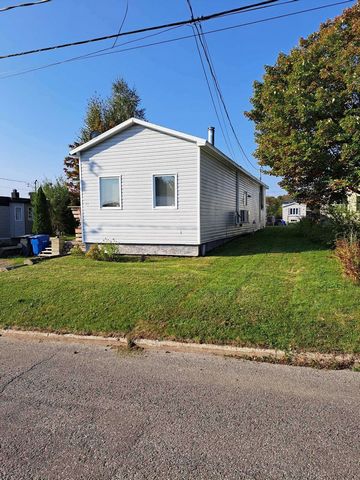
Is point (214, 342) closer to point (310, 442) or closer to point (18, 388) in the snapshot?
point (310, 442)

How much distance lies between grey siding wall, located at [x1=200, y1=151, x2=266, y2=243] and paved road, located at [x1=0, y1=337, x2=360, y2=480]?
719cm

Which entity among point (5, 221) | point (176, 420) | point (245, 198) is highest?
point (245, 198)

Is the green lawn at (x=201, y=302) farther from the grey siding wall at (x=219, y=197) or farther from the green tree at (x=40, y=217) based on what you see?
the green tree at (x=40, y=217)

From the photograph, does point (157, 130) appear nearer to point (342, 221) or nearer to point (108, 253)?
point (108, 253)

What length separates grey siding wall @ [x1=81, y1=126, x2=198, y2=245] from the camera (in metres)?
10.4

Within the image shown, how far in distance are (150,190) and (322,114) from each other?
5705 millimetres

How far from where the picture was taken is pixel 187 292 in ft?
20.4

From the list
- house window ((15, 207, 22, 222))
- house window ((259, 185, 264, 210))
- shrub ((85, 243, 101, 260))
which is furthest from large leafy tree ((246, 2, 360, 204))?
house window ((15, 207, 22, 222))

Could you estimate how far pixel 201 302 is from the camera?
5.62 m

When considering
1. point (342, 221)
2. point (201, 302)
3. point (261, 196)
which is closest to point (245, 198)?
point (261, 196)

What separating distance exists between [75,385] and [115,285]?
11.4 ft

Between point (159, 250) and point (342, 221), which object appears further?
point (159, 250)

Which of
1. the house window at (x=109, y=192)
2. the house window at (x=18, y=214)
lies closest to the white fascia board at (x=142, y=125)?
the house window at (x=109, y=192)

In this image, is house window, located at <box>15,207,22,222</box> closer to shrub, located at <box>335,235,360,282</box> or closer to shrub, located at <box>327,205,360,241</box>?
shrub, located at <box>327,205,360,241</box>
